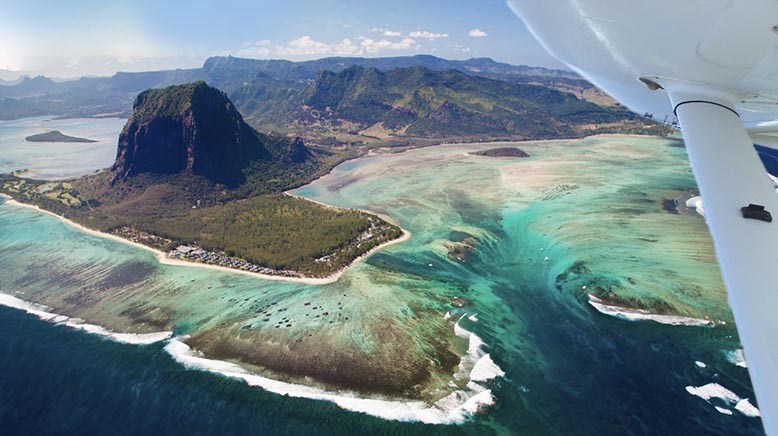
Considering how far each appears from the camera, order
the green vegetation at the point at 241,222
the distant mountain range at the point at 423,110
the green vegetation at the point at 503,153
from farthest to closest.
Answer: the distant mountain range at the point at 423,110 → the green vegetation at the point at 503,153 → the green vegetation at the point at 241,222

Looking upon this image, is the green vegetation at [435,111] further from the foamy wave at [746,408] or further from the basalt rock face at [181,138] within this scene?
the foamy wave at [746,408]

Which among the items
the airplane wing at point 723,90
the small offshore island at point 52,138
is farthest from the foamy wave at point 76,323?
the small offshore island at point 52,138

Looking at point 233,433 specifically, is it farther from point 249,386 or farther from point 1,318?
point 1,318

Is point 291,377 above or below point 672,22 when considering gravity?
below

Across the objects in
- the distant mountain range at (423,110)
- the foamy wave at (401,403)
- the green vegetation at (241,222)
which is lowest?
the foamy wave at (401,403)

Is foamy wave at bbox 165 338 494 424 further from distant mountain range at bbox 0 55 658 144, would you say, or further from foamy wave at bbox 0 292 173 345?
distant mountain range at bbox 0 55 658 144

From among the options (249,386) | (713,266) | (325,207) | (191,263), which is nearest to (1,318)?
(191,263)

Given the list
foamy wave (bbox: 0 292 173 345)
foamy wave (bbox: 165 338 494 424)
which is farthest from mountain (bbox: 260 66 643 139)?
foamy wave (bbox: 165 338 494 424)

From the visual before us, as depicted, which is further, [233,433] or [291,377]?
[291,377]
